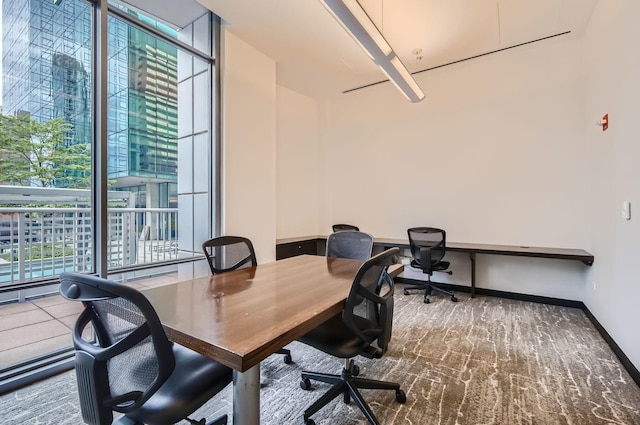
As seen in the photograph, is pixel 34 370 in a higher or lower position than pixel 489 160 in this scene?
lower

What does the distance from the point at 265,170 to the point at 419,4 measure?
2510 mm

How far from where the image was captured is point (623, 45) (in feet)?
7.55

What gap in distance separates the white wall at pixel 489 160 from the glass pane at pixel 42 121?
3772 mm

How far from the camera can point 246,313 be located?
4.19ft

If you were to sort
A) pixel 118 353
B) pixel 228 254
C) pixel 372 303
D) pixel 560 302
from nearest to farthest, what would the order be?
pixel 118 353 → pixel 372 303 → pixel 228 254 → pixel 560 302

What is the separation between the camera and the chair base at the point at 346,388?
1636 mm

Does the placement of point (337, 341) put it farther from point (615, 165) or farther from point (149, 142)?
point (149, 142)

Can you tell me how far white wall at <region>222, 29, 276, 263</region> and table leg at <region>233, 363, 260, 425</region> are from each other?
2.43 m

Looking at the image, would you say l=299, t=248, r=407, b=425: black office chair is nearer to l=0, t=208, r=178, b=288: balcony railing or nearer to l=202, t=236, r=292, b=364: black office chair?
l=202, t=236, r=292, b=364: black office chair

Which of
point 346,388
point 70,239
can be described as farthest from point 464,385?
point 70,239

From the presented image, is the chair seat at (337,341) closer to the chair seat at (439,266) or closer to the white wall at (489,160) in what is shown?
the chair seat at (439,266)

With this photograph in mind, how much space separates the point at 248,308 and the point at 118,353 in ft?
1.65

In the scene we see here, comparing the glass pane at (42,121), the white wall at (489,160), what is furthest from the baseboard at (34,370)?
the white wall at (489,160)

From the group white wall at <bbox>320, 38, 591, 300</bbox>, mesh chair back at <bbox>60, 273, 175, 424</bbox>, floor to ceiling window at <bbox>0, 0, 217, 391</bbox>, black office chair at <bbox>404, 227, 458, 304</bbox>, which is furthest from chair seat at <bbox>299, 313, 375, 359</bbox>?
white wall at <bbox>320, 38, 591, 300</bbox>
